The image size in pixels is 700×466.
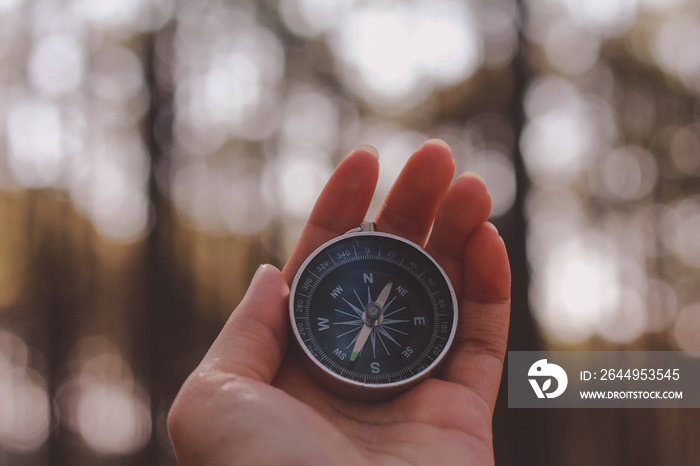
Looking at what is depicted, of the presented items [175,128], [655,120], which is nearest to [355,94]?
[175,128]

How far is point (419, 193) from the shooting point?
2707mm

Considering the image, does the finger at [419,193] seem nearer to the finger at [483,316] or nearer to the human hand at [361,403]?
the human hand at [361,403]

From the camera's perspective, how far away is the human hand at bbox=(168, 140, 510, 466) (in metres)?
1.92

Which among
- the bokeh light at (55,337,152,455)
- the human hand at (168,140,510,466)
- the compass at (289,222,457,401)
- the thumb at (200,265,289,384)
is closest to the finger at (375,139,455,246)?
the human hand at (168,140,510,466)

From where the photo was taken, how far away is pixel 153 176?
27.1 feet

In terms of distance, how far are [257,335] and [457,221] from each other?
111 centimetres

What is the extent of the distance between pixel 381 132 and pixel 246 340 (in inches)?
229

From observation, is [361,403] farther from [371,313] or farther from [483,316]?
[483,316]

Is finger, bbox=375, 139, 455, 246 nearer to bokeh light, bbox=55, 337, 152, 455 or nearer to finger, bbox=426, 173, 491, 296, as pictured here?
finger, bbox=426, 173, 491, 296

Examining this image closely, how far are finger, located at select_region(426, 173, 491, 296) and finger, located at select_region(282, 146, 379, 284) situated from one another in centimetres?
40

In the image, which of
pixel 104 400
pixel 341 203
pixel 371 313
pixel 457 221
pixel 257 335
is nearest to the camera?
pixel 257 335

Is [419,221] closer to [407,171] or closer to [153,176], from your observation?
[407,171]

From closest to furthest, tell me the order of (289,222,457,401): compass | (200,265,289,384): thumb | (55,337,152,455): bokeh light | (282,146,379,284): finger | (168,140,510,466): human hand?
1. (168,140,510,466): human hand
2. (200,265,289,384): thumb
3. (289,222,457,401): compass
4. (282,146,379,284): finger
5. (55,337,152,455): bokeh light

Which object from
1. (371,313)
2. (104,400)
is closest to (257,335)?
(371,313)
